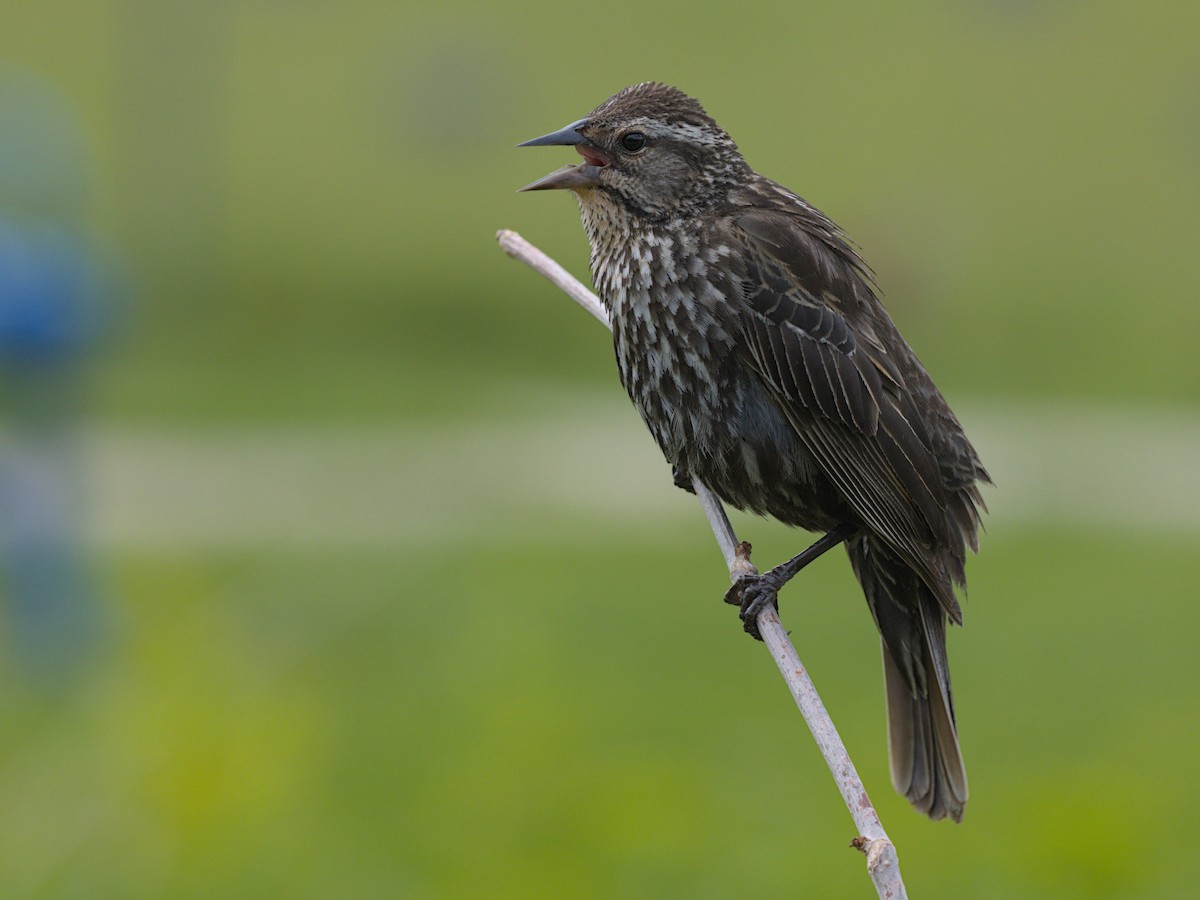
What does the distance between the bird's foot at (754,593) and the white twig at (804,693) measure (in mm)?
33

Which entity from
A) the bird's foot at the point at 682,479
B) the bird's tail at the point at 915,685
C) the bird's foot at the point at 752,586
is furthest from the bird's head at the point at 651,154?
the bird's tail at the point at 915,685

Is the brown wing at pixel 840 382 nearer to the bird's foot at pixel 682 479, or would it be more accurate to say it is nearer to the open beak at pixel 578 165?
the open beak at pixel 578 165

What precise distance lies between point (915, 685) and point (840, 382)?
89cm

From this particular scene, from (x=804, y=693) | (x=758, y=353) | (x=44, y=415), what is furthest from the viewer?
(x=44, y=415)

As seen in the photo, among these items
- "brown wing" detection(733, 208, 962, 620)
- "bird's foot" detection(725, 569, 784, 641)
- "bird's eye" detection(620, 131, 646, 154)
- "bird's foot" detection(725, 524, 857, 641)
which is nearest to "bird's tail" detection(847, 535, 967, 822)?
"brown wing" detection(733, 208, 962, 620)

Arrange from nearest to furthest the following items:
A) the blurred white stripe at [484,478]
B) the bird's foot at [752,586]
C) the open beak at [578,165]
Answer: the bird's foot at [752,586], the open beak at [578,165], the blurred white stripe at [484,478]

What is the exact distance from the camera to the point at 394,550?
1310cm

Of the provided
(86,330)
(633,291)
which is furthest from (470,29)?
(633,291)

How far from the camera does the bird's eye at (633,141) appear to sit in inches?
198

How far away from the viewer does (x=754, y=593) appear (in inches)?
192

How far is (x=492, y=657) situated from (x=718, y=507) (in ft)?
18.4

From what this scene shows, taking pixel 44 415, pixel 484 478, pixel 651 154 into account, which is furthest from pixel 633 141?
pixel 484 478

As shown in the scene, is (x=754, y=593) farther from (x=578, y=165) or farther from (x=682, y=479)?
(x=578, y=165)

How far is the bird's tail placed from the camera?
5250 mm
